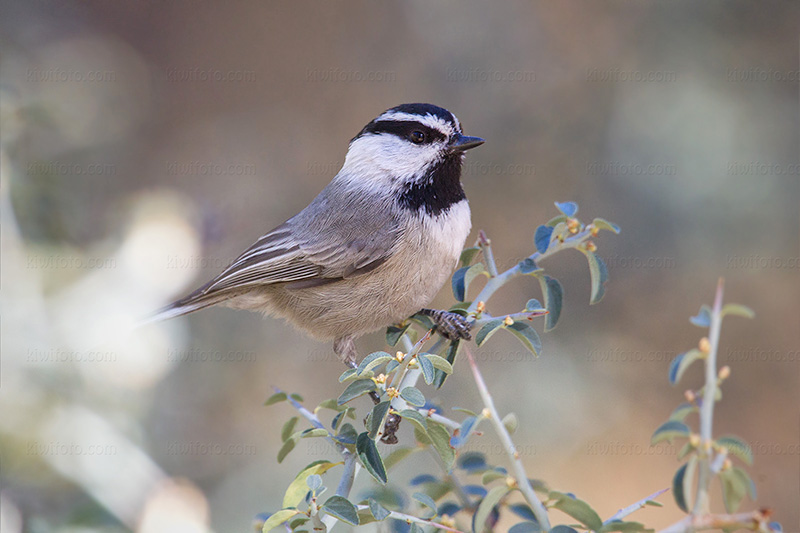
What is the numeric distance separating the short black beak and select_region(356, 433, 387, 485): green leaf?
1599 mm

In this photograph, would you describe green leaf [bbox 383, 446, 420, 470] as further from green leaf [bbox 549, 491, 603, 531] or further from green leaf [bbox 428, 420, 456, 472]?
green leaf [bbox 549, 491, 603, 531]

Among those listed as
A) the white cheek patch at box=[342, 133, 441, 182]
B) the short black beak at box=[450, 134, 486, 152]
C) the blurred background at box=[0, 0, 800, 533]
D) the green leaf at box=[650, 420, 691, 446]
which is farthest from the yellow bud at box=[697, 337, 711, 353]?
the blurred background at box=[0, 0, 800, 533]

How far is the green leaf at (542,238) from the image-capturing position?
175 centimetres

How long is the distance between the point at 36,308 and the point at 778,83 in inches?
157

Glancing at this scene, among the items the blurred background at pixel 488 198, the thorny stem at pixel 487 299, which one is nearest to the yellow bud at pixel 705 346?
the thorny stem at pixel 487 299

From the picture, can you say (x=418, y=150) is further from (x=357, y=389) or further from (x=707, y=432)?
(x=707, y=432)

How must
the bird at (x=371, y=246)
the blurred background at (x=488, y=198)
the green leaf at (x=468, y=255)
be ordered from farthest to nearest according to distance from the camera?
the blurred background at (x=488, y=198), the bird at (x=371, y=246), the green leaf at (x=468, y=255)

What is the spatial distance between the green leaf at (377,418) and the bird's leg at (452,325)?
1.54 ft

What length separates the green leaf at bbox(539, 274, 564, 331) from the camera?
5.77 ft

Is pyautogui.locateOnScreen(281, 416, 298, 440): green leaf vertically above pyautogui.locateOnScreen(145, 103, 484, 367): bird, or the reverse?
pyautogui.locateOnScreen(145, 103, 484, 367): bird

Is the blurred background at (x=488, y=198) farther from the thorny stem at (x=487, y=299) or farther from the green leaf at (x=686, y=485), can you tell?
the green leaf at (x=686, y=485)

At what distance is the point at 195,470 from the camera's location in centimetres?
332

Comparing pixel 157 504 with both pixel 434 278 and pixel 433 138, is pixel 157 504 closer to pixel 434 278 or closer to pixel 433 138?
pixel 434 278

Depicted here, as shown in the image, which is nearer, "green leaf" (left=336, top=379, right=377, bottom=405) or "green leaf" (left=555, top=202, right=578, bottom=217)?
"green leaf" (left=336, top=379, right=377, bottom=405)
